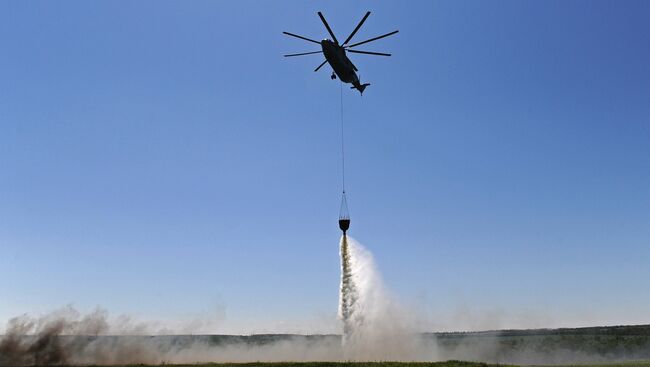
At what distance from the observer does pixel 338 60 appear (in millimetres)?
48812

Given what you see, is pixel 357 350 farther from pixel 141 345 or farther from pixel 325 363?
pixel 141 345

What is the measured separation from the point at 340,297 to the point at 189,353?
2806cm

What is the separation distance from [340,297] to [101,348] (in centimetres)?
3297

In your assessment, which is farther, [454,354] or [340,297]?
[454,354]

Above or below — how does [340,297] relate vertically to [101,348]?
above

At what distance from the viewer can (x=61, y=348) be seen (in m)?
60.3

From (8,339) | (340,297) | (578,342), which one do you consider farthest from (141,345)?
(578,342)

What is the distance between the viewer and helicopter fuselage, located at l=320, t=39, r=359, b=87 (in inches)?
1892

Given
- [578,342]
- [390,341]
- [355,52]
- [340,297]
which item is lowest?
[578,342]

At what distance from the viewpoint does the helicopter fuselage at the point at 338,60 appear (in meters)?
48.1

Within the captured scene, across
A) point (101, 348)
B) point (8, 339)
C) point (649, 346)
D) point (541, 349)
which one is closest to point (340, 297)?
point (101, 348)

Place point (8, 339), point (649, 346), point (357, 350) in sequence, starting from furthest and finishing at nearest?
point (649, 346) → point (357, 350) → point (8, 339)

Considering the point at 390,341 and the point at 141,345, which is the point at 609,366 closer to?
the point at 390,341

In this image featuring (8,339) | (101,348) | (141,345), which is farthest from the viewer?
(141,345)
